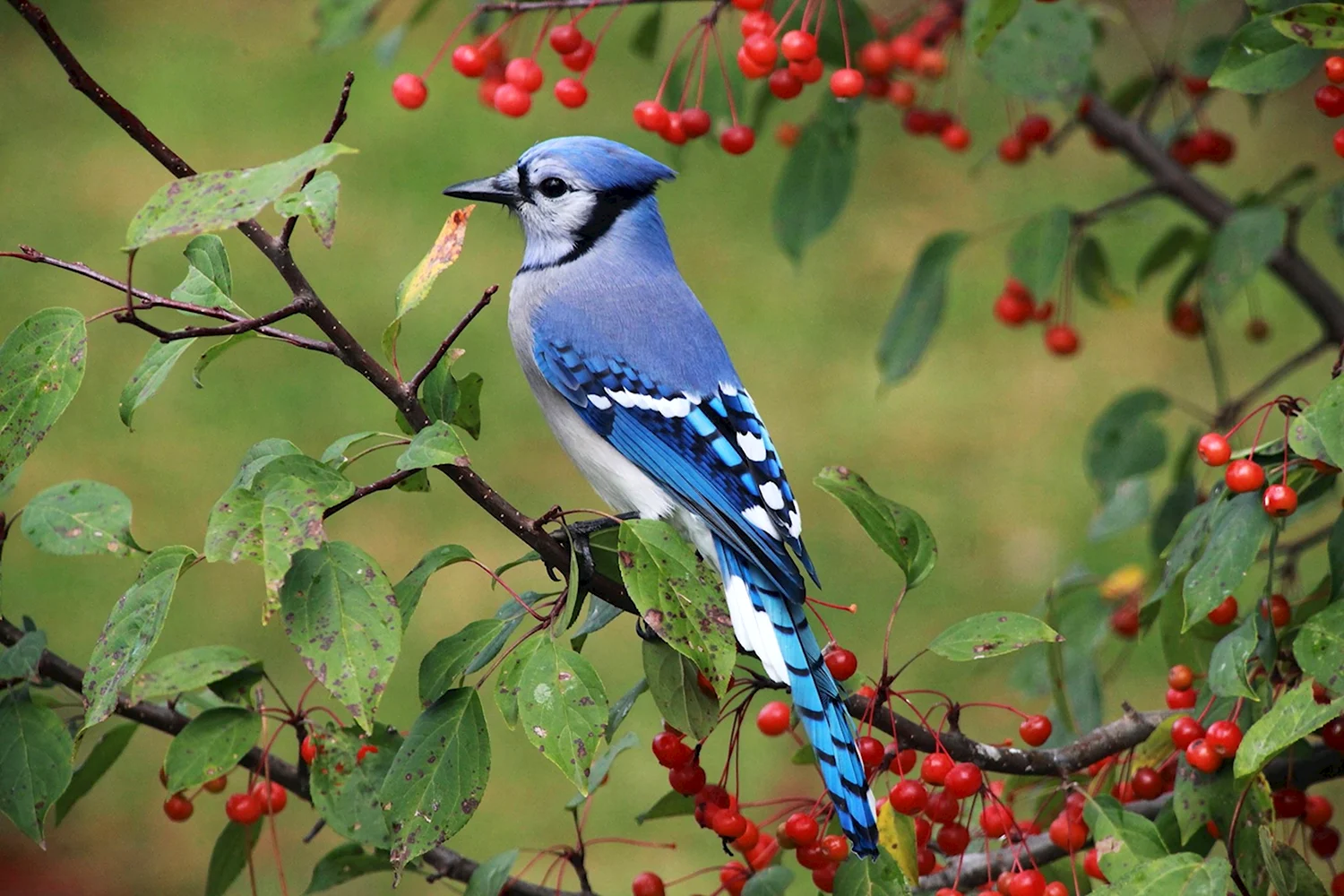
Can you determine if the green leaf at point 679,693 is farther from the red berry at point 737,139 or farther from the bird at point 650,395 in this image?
the red berry at point 737,139

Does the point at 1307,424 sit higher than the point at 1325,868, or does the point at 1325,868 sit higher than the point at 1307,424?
the point at 1307,424

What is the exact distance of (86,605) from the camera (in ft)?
13.0

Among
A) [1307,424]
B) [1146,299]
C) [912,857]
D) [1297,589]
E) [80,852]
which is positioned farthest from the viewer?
[1146,299]

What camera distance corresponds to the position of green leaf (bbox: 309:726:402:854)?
1.42 meters

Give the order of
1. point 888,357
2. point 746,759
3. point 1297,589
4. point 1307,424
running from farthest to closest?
point 746,759
point 888,357
point 1297,589
point 1307,424

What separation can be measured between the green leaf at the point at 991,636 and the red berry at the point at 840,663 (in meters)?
0.14

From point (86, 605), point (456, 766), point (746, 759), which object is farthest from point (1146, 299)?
point (456, 766)

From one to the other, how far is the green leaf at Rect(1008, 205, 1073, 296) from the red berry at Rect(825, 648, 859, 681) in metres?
0.86

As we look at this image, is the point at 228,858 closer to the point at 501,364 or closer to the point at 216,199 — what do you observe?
the point at 216,199

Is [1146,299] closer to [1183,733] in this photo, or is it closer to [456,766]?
[1183,733]

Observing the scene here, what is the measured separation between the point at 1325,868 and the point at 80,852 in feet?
9.78

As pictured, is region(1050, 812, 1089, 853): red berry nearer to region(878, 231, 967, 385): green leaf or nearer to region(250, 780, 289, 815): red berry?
region(250, 780, 289, 815): red berry

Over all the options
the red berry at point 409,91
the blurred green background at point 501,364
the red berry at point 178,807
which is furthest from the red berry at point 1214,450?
the blurred green background at point 501,364

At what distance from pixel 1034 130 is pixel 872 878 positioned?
1.59 meters
